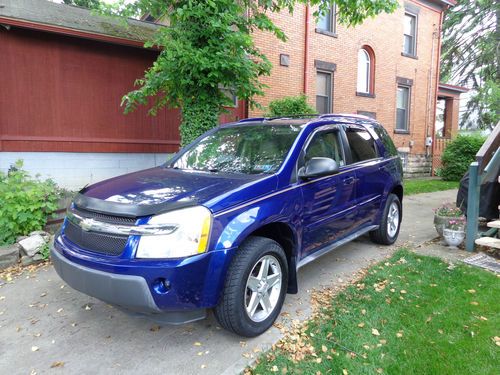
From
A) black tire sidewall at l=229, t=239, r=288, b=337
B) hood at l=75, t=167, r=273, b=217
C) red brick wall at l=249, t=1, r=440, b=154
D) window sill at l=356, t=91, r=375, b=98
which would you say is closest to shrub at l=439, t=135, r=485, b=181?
red brick wall at l=249, t=1, r=440, b=154

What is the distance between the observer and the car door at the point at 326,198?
11.8 feet

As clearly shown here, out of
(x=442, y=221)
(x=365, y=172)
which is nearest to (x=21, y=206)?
(x=365, y=172)

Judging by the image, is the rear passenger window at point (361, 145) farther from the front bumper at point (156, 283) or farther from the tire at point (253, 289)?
the front bumper at point (156, 283)

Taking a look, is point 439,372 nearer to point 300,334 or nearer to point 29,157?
point 300,334

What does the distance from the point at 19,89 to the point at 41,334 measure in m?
6.36

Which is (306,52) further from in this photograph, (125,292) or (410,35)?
(125,292)

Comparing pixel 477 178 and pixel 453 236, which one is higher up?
pixel 477 178

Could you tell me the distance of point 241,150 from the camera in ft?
12.7

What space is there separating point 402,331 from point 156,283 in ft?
6.84

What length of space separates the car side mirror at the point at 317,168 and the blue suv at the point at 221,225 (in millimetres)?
11

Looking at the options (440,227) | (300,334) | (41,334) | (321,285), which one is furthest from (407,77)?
(41,334)

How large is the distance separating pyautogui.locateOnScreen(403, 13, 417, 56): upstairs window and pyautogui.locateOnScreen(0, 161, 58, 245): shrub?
46.6 feet

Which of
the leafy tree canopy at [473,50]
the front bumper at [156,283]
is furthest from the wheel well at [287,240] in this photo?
the leafy tree canopy at [473,50]

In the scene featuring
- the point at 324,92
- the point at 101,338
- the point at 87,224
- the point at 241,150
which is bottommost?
the point at 101,338
